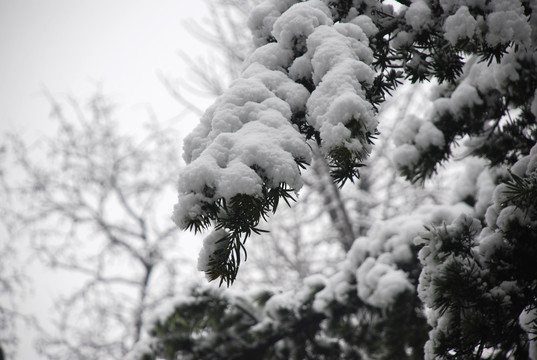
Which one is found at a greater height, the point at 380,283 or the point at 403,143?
the point at 403,143

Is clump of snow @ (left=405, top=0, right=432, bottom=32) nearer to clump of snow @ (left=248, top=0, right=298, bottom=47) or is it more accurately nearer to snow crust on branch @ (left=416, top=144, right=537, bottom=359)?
clump of snow @ (left=248, top=0, right=298, bottom=47)

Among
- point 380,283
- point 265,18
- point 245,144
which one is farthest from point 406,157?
point 245,144

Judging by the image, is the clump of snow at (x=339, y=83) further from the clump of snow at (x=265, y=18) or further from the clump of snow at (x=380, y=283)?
the clump of snow at (x=380, y=283)

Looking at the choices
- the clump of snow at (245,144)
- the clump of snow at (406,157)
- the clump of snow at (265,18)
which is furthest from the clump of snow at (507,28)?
the clump of snow at (406,157)

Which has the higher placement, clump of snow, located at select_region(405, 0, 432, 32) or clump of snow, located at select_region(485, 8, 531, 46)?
clump of snow, located at select_region(405, 0, 432, 32)

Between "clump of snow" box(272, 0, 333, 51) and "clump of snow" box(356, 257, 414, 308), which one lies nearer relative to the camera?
"clump of snow" box(272, 0, 333, 51)

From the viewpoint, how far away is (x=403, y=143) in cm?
248

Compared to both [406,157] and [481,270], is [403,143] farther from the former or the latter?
[481,270]

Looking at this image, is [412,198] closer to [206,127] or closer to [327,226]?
[327,226]

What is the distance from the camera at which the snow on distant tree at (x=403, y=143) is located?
96cm

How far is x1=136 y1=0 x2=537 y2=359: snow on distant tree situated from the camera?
3.16ft

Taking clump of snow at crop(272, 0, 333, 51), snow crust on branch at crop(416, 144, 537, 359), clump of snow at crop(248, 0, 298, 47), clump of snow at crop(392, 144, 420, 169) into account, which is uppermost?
clump of snow at crop(248, 0, 298, 47)

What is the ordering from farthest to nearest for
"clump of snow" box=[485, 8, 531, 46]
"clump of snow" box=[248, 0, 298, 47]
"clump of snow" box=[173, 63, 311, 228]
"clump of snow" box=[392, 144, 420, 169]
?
"clump of snow" box=[392, 144, 420, 169]
"clump of snow" box=[248, 0, 298, 47]
"clump of snow" box=[485, 8, 531, 46]
"clump of snow" box=[173, 63, 311, 228]

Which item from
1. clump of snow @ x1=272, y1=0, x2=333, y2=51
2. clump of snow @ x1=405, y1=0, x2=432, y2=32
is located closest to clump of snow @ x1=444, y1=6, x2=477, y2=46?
clump of snow @ x1=405, y1=0, x2=432, y2=32
